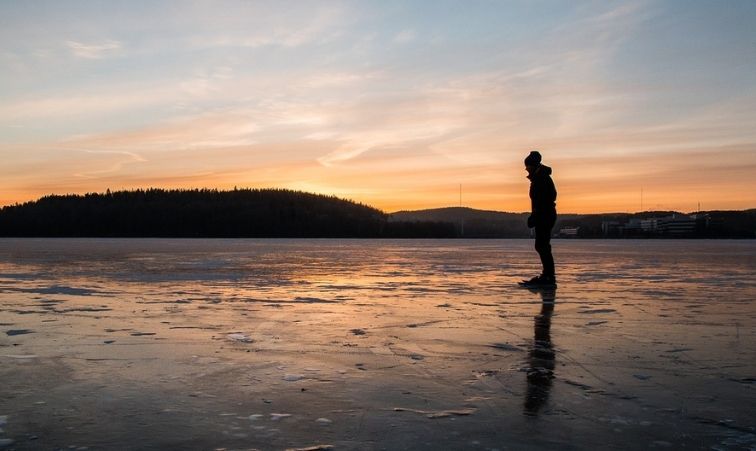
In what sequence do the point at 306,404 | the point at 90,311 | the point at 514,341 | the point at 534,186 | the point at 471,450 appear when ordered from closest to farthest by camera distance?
the point at 471,450 → the point at 306,404 → the point at 514,341 → the point at 90,311 → the point at 534,186

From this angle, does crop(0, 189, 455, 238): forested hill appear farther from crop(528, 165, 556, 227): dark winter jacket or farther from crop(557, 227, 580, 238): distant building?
crop(528, 165, 556, 227): dark winter jacket

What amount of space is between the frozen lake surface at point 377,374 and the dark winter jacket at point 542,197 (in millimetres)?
2404

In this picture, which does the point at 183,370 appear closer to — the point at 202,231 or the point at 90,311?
the point at 90,311

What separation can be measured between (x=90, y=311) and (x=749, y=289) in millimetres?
8650

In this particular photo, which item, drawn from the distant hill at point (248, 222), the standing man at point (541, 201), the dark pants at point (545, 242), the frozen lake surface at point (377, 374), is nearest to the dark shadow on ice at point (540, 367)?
the frozen lake surface at point (377, 374)

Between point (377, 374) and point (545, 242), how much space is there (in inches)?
254

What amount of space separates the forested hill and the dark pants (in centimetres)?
10834

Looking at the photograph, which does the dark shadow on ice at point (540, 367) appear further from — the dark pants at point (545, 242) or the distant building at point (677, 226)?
the distant building at point (677, 226)

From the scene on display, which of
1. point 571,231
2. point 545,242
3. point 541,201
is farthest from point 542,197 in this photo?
point 571,231

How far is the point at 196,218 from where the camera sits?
5192 inches

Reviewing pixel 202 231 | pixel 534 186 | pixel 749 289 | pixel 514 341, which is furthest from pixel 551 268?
pixel 202 231

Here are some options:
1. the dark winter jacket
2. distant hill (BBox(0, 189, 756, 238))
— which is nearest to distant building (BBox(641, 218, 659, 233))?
distant hill (BBox(0, 189, 756, 238))

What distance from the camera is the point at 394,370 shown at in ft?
12.4

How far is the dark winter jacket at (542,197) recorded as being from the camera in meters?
9.67
